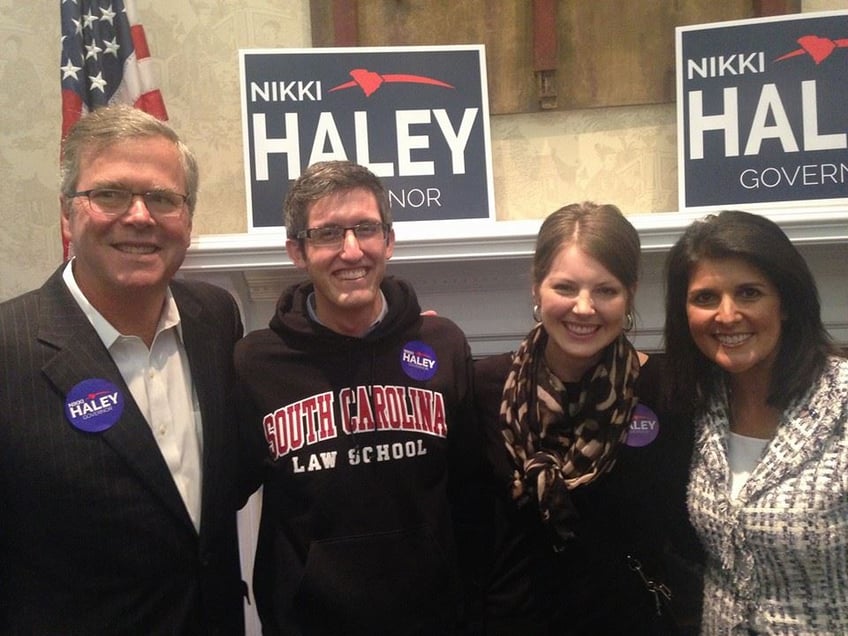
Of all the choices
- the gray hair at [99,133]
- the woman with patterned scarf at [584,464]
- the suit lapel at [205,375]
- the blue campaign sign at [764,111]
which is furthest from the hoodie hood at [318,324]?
the blue campaign sign at [764,111]

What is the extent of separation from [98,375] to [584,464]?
941mm

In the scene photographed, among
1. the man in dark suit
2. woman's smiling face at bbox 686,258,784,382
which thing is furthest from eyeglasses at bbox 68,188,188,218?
woman's smiling face at bbox 686,258,784,382

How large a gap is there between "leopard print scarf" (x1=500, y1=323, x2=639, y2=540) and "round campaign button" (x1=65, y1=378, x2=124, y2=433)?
773mm

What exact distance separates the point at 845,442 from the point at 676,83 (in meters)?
1.32

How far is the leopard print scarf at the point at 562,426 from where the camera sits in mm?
1359

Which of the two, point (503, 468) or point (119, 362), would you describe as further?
point (503, 468)

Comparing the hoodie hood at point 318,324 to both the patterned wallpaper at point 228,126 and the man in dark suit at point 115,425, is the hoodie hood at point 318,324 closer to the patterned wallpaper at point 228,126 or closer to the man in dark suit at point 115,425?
the man in dark suit at point 115,425

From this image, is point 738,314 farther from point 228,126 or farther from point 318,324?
point 228,126

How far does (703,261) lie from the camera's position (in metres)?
1.41

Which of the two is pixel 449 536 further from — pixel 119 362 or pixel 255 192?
pixel 255 192

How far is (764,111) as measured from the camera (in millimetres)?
2053

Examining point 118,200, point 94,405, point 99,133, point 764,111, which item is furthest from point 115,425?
point 764,111

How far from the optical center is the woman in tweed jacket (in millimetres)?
1241

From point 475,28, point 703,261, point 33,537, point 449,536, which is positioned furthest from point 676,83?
point 33,537
